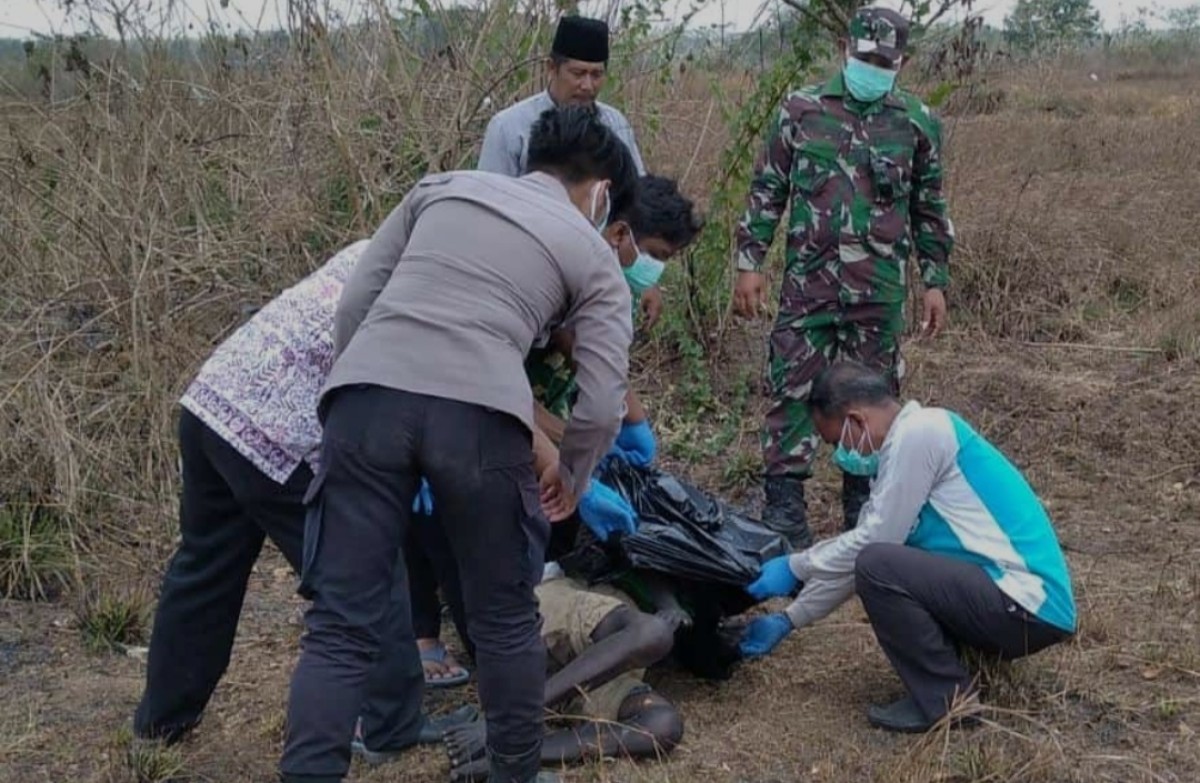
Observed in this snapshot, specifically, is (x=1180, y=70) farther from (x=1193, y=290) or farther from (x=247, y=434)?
(x=247, y=434)

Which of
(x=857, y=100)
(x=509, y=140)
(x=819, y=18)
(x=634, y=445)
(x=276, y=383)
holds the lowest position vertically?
(x=634, y=445)

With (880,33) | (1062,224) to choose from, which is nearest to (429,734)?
(880,33)

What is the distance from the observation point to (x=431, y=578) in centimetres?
391

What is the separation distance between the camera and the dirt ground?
3.38 meters

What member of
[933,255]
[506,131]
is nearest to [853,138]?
[933,255]

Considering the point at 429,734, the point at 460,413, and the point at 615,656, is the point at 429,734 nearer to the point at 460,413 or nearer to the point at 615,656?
the point at 615,656

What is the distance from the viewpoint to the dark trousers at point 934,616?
138 inches

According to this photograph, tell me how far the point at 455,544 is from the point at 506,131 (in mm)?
2120

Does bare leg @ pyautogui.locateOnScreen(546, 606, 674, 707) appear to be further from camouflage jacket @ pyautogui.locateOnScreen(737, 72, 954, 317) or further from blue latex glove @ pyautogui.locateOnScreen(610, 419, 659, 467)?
camouflage jacket @ pyautogui.locateOnScreen(737, 72, 954, 317)

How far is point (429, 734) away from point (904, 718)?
1188mm

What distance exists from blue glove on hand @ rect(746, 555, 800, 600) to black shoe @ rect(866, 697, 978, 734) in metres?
0.38

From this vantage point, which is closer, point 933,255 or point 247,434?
point 247,434

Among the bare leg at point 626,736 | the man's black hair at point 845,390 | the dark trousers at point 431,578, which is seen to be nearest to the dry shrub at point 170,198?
the dark trousers at point 431,578

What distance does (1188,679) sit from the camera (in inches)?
153
